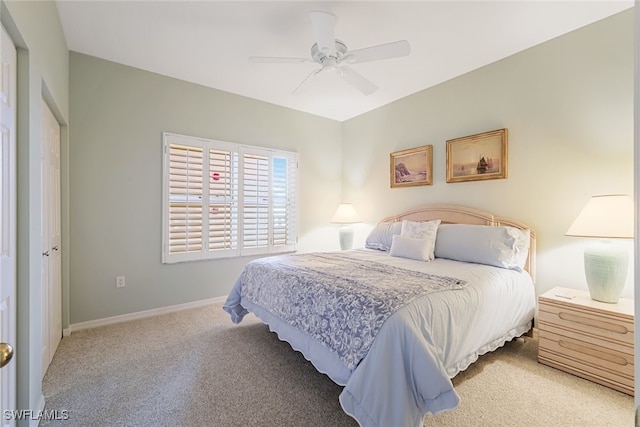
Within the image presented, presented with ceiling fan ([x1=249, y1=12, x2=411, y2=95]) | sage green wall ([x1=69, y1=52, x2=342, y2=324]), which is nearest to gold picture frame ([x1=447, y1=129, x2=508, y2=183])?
ceiling fan ([x1=249, y1=12, x2=411, y2=95])

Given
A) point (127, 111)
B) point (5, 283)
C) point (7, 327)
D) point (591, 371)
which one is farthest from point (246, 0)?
point (591, 371)

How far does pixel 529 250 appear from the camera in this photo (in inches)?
109

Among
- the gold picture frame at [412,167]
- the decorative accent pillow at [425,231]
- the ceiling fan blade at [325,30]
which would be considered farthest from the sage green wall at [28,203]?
the gold picture frame at [412,167]

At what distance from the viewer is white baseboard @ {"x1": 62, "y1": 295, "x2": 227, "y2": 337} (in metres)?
2.87

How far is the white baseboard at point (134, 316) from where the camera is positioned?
287cm

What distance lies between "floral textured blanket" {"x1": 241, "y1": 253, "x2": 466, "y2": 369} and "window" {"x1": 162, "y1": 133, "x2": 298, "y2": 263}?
115 cm

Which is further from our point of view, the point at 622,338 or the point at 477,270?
the point at 477,270

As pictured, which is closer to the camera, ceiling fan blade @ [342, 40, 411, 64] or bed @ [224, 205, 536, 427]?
bed @ [224, 205, 536, 427]

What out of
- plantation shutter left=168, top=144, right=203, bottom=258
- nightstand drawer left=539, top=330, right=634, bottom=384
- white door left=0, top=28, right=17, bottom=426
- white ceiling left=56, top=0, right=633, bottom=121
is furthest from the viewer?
plantation shutter left=168, top=144, right=203, bottom=258

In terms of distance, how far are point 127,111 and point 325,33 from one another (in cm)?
239

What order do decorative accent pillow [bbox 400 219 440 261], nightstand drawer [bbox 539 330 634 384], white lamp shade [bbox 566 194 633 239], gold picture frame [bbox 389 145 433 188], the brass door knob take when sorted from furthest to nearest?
gold picture frame [bbox 389 145 433 188] → decorative accent pillow [bbox 400 219 440 261] → white lamp shade [bbox 566 194 633 239] → nightstand drawer [bbox 539 330 634 384] → the brass door knob

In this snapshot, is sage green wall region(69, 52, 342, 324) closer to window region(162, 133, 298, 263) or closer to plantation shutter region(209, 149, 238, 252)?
window region(162, 133, 298, 263)

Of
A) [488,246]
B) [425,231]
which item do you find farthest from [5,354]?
[425,231]

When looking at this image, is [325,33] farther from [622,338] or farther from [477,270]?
[622,338]
